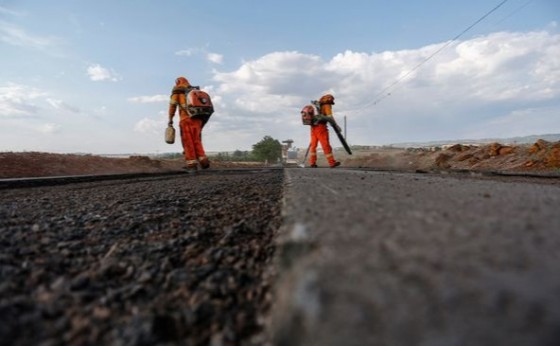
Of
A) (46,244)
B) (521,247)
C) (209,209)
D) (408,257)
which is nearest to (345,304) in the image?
(408,257)

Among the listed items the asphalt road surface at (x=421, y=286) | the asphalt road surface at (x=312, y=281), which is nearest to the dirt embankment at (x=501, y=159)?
the asphalt road surface at (x=312, y=281)

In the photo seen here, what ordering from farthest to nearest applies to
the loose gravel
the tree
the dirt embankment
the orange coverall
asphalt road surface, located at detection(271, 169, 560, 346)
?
the tree
the orange coverall
the dirt embankment
the loose gravel
asphalt road surface, located at detection(271, 169, 560, 346)

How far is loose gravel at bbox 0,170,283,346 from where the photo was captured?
28.7 inches

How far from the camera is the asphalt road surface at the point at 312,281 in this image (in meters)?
0.45

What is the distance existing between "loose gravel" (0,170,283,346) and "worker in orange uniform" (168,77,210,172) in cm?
684

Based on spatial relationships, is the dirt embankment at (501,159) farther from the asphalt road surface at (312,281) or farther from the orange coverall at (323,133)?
the asphalt road surface at (312,281)

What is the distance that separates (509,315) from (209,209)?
2.02m

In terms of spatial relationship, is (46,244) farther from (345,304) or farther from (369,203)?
(345,304)

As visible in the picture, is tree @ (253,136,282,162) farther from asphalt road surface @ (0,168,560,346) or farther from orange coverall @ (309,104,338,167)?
asphalt road surface @ (0,168,560,346)

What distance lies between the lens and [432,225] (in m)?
0.82

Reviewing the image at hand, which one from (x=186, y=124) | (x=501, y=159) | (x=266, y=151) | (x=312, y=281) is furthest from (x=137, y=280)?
(x=266, y=151)

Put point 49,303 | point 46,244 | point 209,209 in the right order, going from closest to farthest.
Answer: point 49,303 → point 46,244 → point 209,209

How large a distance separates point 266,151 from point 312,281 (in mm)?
59949

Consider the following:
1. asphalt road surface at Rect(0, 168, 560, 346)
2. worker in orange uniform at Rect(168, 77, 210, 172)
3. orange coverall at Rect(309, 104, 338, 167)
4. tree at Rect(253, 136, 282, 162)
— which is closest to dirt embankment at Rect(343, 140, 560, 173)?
orange coverall at Rect(309, 104, 338, 167)
